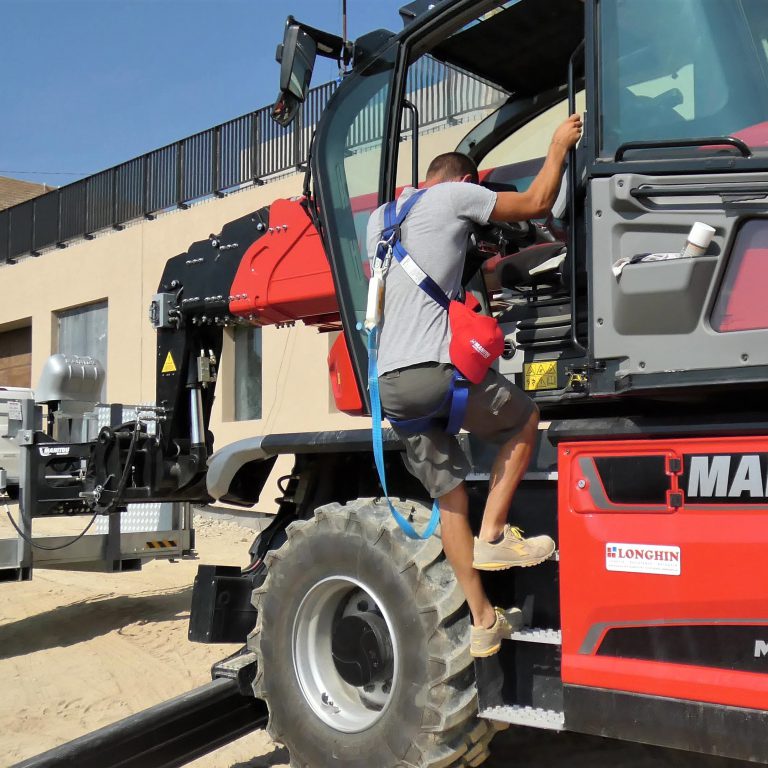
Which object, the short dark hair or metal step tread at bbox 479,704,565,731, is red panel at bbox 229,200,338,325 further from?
metal step tread at bbox 479,704,565,731

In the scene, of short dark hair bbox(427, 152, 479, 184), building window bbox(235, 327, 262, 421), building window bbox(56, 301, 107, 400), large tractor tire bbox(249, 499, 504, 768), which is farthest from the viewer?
building window bbox(56, 301, 107, 400)

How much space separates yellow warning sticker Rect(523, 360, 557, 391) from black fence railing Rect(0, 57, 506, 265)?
8.12 meters

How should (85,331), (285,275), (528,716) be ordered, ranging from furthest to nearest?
(85,331) < (285,275) < (528,716)

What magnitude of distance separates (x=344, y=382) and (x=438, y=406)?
46.9 inches

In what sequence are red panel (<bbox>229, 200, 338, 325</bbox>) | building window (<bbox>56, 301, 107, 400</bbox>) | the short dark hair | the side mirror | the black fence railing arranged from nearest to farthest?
the short dark hair → the side mirror → red panel (<bbox>229, 200, 338, 325</bbox>) → the black fence railing → building window (<bbox>56, 301, 107, 400</bbox>)

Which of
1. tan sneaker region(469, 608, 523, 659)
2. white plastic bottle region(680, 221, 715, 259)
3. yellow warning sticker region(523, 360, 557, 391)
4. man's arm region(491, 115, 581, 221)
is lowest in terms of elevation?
tan sneaker region(469, 608, 523, 659)

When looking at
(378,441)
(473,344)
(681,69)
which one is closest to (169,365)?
(378,441)

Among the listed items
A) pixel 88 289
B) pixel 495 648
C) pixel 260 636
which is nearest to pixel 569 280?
pixel 495 648

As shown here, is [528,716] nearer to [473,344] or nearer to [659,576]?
[659,576]

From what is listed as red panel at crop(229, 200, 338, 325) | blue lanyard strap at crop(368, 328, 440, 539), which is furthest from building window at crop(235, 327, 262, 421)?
blue lanyard strap at crop(368, 328, 440, 539)

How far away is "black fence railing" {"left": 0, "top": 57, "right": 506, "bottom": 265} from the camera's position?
44.5 feet

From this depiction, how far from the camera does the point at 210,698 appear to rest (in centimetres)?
388

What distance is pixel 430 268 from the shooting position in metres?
3.15

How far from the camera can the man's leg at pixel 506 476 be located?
3061mm
